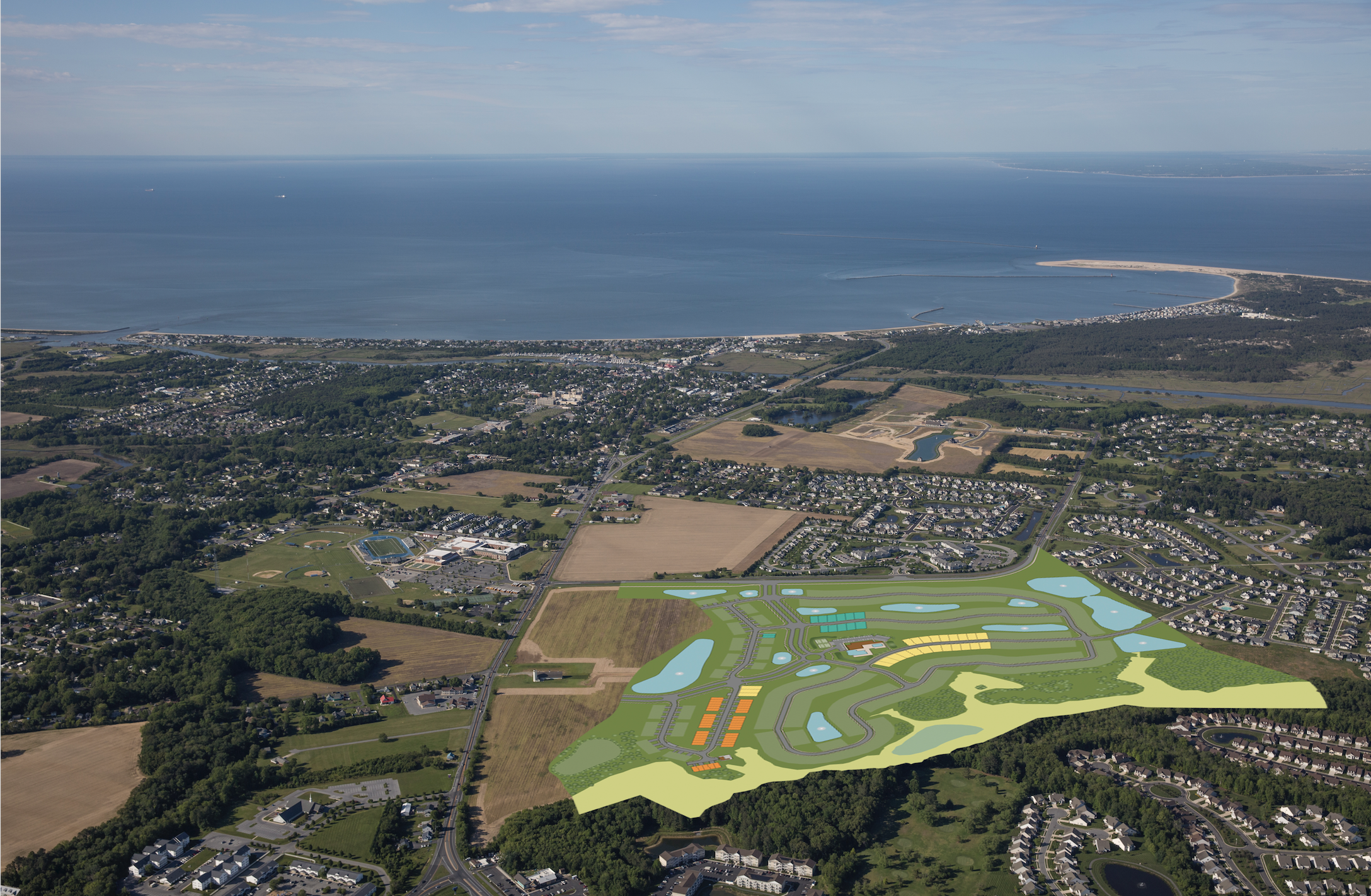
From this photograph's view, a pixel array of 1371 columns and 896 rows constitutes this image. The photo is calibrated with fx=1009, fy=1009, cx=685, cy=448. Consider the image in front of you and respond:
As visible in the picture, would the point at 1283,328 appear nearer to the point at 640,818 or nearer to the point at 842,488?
the point at 842,488

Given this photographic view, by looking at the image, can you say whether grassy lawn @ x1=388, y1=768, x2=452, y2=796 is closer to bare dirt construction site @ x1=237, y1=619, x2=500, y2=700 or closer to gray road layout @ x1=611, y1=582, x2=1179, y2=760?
bare dirt construction site @ x1=237, y1=619, x2=500, y2=700

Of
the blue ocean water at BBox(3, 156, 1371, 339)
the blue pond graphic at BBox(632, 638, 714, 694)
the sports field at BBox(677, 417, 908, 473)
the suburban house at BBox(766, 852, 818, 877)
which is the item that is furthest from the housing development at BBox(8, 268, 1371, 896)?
the blue ocean water at BBox(3, 156, 1371, 339)

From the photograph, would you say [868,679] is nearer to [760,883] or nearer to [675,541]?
[760,883]

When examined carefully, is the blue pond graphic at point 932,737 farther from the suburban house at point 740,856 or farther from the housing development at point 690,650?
the suburban house at point 740,856

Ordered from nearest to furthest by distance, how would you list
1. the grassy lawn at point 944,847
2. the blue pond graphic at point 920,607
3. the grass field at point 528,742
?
1. the grassy lawn at point 944,847
2. the grass field at point 528,742
3. the blue pond graphic at point 920,607

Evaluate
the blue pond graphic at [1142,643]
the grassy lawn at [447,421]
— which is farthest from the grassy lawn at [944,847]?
the grassy lawn at [447,421]

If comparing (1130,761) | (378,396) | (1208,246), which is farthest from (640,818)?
(1208,246)
